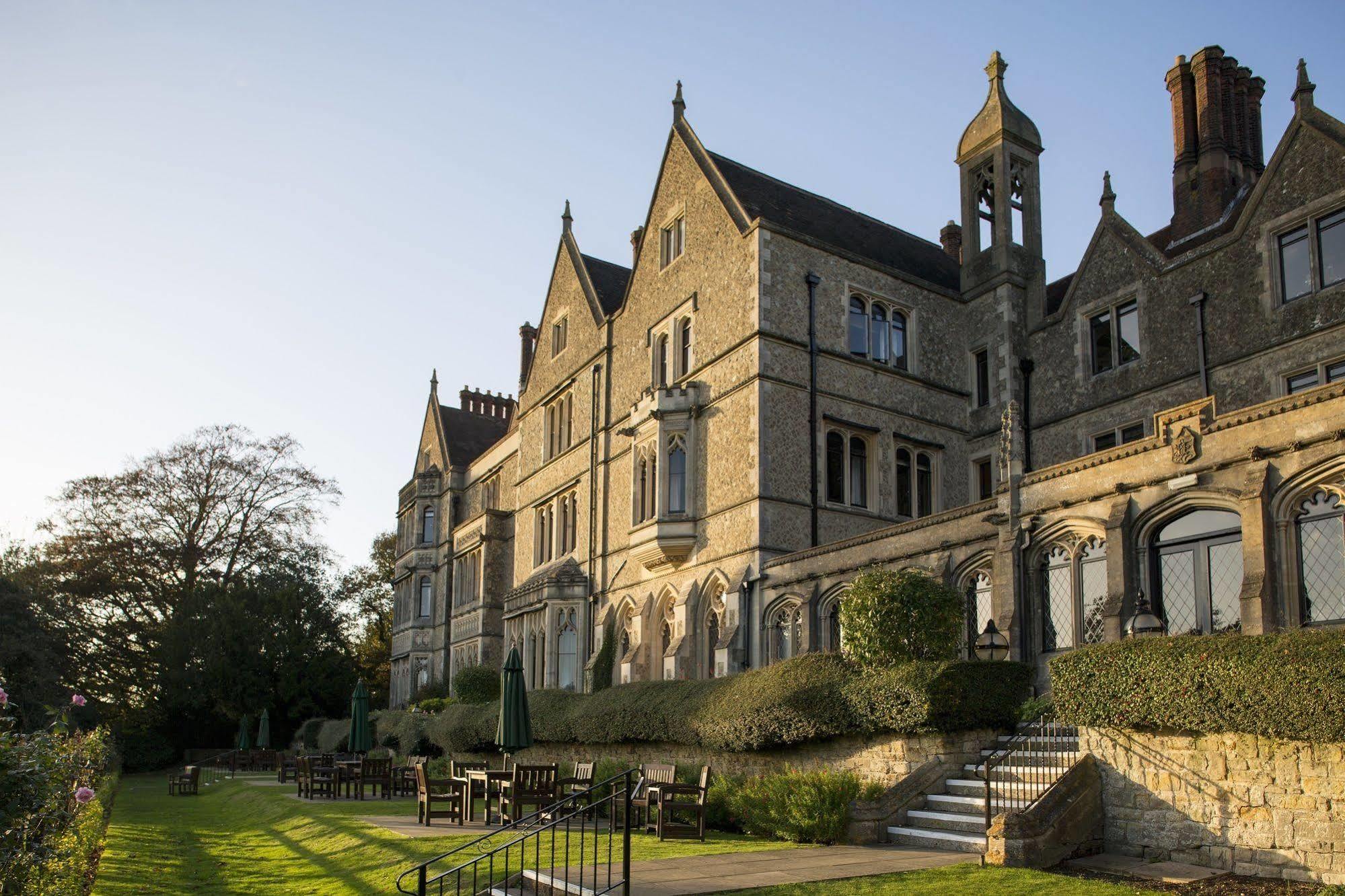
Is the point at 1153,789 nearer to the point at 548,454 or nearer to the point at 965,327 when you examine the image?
the point at 965,327

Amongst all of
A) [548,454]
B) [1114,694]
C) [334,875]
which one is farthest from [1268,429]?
[548,454]

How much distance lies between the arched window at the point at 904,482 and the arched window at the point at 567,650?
10.0m

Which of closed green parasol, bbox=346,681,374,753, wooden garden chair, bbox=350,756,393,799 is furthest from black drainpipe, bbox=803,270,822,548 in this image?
closed green parasol, bbox=346,681,374,753

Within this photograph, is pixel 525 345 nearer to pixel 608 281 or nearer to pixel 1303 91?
pixel 608 281

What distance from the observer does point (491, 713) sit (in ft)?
86.6

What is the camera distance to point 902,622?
667 inches

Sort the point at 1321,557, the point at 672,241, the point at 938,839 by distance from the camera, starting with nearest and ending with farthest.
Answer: the point at 938,839, the point at 1321,557, the point at 672,241

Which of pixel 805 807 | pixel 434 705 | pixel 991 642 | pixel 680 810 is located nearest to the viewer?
pixel 805 807

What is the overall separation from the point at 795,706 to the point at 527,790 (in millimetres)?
4081

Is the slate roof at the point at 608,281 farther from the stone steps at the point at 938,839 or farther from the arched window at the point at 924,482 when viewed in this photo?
the stone steps at the point at 938,839

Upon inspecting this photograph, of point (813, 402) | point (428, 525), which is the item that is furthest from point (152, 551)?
point (813, 402)

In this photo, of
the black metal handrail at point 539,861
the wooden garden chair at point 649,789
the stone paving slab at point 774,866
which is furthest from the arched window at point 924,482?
the stone paving slab at point 774,866

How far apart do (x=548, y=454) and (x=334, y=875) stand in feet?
74.9

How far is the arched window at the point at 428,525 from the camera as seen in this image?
5175 cm
